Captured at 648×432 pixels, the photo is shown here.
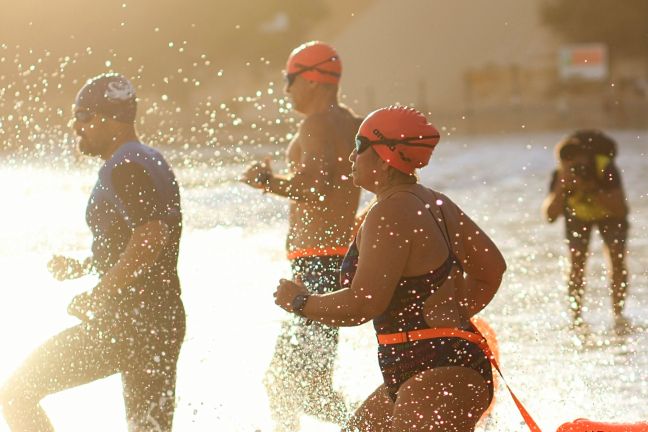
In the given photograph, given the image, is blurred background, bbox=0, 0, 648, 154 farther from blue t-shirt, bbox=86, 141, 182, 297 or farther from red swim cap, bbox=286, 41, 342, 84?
blue t-shirt, bbox=86, 141, 182, 297

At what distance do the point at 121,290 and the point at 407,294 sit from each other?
1331mm

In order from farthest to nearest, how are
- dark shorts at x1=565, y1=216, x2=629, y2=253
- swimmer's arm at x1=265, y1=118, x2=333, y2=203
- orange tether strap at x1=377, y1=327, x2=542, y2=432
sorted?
dark shorts at x1=565, y1=216, x2=629, y2=253
swimmer's arm at x1=265, y1=118, x2=333, y2=203
orange tether strap at x1=377, y1=327, x2=542, y2=432

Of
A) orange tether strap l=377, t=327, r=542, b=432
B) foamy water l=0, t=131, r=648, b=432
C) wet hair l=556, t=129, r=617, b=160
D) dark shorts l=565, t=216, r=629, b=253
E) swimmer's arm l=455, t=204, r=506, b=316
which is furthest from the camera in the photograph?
dark shorts l=565, t=216, r=629, b=253

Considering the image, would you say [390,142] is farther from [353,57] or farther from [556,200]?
[353,57]

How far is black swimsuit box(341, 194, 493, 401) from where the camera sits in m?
3.94

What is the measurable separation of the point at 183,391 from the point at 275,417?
0.86 meters

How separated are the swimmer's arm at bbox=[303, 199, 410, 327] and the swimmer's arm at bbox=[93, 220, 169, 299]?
1.05 m

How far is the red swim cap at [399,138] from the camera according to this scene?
400 cm

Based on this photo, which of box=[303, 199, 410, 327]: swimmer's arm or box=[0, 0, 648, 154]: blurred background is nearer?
box=[303, 199, 410, 327]: swimmer's arm

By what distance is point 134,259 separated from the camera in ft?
15.5

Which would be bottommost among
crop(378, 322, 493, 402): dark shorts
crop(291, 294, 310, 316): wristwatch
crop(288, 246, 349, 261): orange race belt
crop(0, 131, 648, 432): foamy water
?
crop(0, 131, 648, 432): foamy water

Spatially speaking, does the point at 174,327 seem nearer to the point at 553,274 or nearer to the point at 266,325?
the point at 266,325

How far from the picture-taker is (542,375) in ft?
23.7

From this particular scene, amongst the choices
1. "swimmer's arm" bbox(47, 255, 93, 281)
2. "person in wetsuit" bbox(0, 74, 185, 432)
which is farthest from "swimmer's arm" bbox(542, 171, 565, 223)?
"swimmer's arm" bbox(47, 255, 93, 281)
